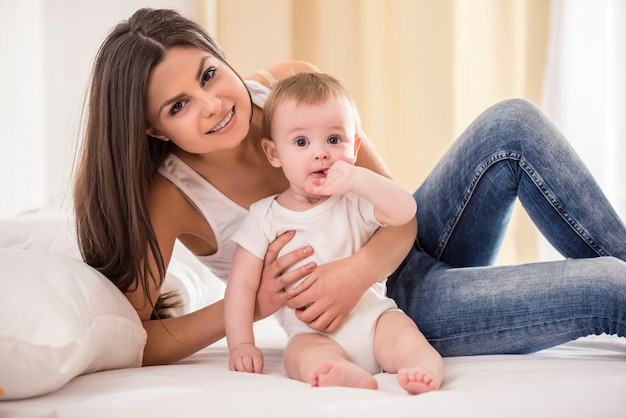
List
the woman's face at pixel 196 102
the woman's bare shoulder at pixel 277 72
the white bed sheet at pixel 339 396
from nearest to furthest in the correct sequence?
the white bed sheet at pixel 339 396, the woman's face at pixel 196 102, the woman's bare shoulder at pixel 277 72

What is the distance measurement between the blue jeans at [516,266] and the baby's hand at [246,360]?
0.37 metres

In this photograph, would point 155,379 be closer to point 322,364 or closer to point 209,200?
point 322,364

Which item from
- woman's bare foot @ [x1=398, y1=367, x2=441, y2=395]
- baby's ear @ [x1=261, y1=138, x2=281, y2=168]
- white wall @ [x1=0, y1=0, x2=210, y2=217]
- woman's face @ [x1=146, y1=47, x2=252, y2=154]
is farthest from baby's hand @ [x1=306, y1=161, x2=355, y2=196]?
white wall @ [x1=0, y1=0, x2=210, y2=217]

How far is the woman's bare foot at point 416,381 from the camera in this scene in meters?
1.05

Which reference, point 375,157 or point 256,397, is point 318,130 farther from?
point 256,397

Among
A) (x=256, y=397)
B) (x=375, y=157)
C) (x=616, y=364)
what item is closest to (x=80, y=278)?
(x=256, y=397)

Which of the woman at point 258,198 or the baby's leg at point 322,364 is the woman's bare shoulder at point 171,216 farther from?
the baby's leg at point 322,364

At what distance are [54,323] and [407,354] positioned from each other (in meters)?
0.56

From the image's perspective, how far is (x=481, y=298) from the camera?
141 cm

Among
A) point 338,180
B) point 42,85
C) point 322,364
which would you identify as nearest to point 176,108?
point 338,180

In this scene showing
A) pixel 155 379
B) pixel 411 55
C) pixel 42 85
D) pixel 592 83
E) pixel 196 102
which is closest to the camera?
pixel 155 379

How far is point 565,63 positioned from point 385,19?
2.58 ft

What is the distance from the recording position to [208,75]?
4.86 feet

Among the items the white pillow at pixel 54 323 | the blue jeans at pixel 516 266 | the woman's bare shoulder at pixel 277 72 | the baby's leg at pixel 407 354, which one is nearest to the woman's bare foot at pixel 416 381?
the baby's leg at pixel 407 354
